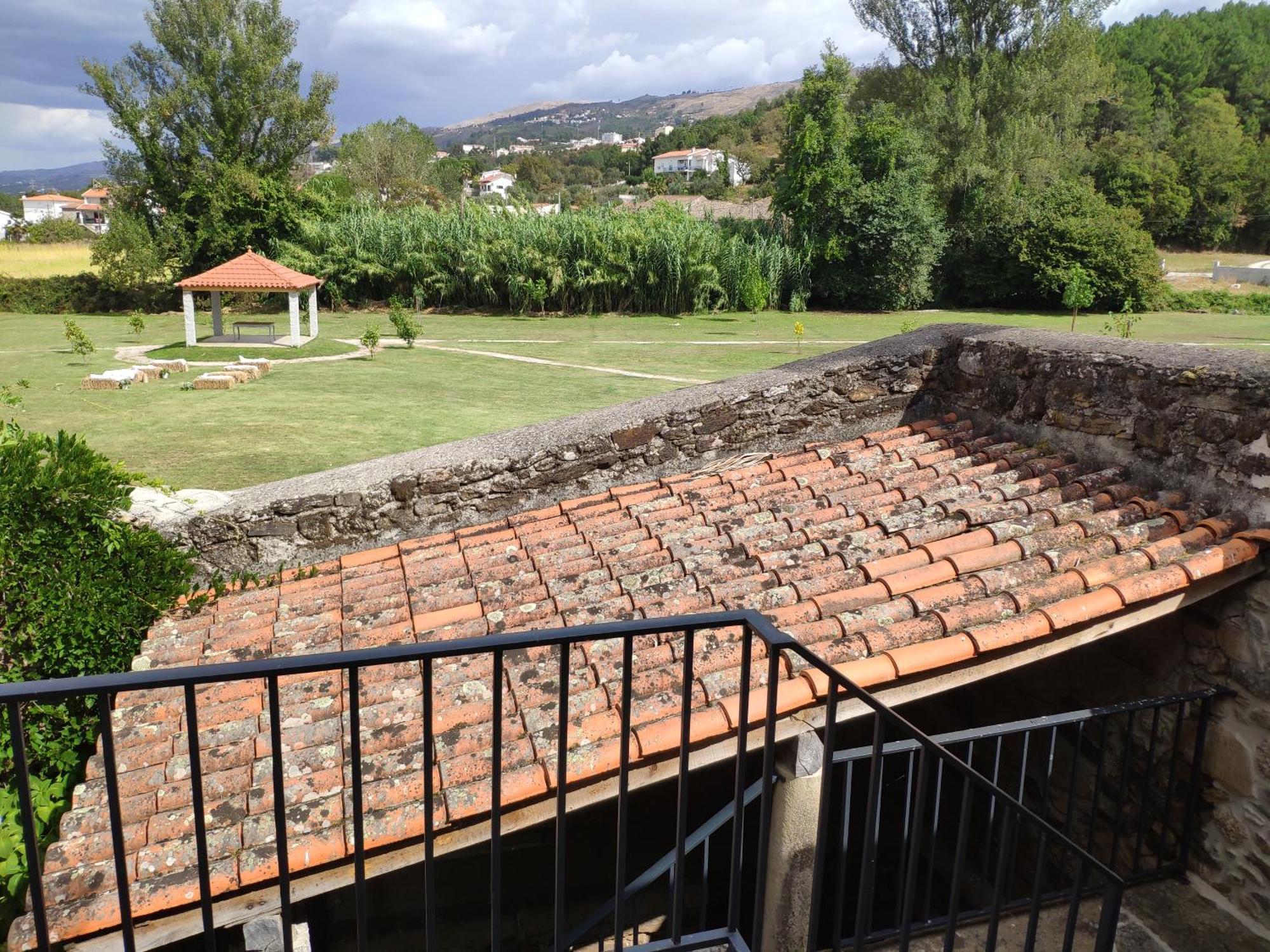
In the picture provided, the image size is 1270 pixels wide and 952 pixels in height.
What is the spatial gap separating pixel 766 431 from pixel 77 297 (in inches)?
1167

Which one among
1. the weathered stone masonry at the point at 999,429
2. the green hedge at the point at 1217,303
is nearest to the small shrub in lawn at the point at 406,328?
the weathered stone masonry at the point at 999,429

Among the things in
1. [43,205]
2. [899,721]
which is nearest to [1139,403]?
[899,721]

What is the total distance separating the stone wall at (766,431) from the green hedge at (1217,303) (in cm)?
2807

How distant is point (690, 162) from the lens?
116 metres

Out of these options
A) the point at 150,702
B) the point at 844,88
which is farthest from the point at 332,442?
the point at 844,88

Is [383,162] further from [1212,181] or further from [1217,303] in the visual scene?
[1212,181]

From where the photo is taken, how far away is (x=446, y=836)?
2838 millimetres

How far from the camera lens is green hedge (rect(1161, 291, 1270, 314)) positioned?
28.6 meters

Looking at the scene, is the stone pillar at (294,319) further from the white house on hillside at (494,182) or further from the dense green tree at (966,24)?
the white house on hillside at (494,182)

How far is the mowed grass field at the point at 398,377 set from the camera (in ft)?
32.3

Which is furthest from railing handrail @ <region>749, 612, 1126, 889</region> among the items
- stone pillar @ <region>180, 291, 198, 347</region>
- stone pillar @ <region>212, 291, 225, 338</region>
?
stone pillar @ <region>212, 291, 225, 338</region>

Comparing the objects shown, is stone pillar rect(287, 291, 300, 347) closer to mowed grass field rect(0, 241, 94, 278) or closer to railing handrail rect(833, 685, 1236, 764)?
mowed grass field rect(0, 241, 94, 278)

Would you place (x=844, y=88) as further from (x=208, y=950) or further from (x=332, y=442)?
(x=208, y=950)

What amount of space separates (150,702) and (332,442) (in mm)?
6337
